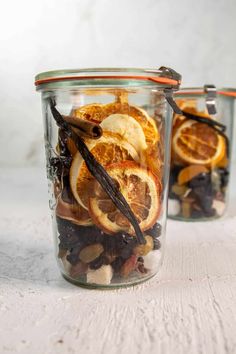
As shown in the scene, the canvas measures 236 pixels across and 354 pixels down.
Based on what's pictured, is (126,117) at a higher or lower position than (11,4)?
lower

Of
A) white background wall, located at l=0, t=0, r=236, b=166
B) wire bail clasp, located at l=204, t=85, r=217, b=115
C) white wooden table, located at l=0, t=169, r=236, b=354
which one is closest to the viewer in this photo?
white wooden table, located at l=0, t=169, r=236, b=354

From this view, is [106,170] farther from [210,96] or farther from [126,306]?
[210,96]

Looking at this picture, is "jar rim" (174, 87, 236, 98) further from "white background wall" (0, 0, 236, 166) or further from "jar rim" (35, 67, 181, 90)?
"white background wall" (0, 0, 236, 166)

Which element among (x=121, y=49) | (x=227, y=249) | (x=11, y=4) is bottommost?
(x=227, y=249)

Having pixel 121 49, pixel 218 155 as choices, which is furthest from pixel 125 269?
pixel 121 49

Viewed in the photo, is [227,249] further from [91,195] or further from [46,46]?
[46,46]

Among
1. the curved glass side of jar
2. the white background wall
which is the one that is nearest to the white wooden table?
the curved glass side of jar

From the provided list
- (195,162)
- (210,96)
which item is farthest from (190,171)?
(210,96)

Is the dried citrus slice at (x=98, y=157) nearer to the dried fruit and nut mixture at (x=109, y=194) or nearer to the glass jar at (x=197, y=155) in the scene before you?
the dried fruit and nut mixture at (x=109, y=194)
